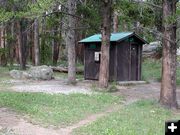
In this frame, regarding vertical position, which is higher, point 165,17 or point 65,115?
point 165,17

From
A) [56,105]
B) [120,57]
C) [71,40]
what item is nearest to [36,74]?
[71,40]

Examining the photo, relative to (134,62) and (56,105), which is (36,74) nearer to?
(134,62)

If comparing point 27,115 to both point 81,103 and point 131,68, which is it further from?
point 131,68

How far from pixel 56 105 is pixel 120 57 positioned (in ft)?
27.7

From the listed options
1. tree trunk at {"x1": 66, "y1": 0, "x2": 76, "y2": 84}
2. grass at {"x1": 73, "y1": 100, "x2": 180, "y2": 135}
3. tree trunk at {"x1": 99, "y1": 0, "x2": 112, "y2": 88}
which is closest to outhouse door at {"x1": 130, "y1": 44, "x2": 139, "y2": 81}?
tree trunk at {"x1": 66, "y1": 0, "x2": 76, "y2": 84}

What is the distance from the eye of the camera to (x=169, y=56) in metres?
10.8

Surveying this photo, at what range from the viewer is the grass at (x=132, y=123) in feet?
23.6

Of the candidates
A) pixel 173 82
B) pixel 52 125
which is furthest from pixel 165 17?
pixel 52 125

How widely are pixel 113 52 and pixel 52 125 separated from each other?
10.8m

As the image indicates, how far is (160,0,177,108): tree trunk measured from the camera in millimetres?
10758

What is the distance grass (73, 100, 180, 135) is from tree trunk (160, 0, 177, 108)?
54 centimetres

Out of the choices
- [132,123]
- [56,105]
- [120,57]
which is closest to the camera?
[132,123]

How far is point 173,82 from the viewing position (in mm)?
10930

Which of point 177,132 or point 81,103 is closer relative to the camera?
point 177,132
